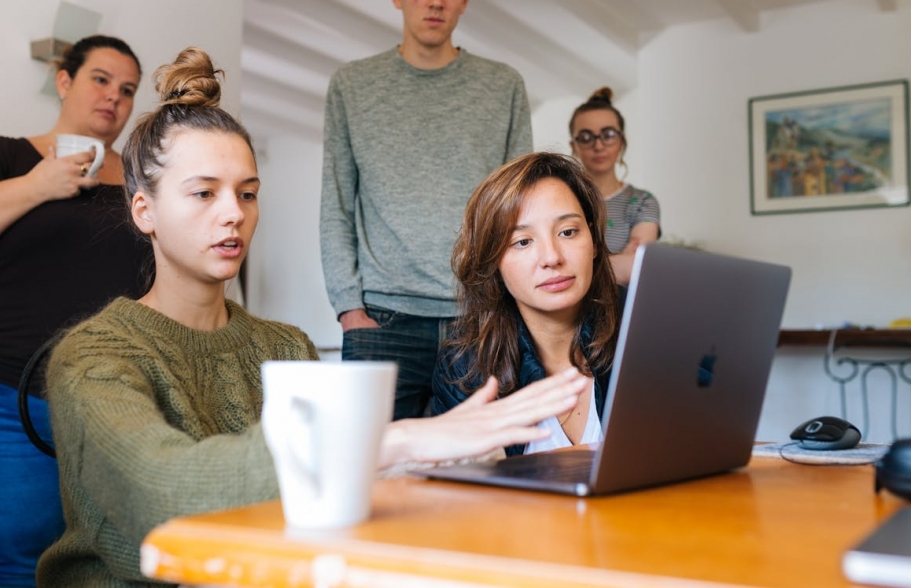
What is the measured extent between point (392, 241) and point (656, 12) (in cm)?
435

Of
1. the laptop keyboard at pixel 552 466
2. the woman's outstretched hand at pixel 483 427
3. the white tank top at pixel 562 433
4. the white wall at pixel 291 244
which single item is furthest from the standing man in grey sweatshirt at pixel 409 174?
the white wall at pixel 291 244

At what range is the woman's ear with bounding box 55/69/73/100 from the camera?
2223 millimetres

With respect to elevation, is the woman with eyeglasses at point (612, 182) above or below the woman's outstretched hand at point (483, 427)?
above

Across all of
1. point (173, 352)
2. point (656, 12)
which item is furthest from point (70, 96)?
point (656, 12)

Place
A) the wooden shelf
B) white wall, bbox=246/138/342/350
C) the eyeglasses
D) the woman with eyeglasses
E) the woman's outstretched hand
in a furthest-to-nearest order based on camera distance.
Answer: white wall, bbox=246/138/342/350 → the wooden shelf → the eyeglasses → the woman with eyeglasses → the woman's outstretched hand

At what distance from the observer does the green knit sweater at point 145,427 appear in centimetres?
77

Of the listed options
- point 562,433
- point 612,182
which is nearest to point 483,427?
point 562,433

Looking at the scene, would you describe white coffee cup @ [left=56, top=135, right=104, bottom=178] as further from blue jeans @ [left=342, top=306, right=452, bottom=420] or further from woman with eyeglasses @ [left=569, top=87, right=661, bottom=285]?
woman with eyeglasses @ [left=569, top=87, right=661, bottom=285]

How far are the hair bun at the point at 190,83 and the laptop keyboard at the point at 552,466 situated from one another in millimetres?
780

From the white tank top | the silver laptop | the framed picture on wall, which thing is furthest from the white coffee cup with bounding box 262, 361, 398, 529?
the framed picture on wall

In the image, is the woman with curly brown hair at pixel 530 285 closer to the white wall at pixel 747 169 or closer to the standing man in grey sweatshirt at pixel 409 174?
the standing man in grey sweatshirt at pixel 409 174

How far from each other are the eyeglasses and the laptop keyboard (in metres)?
2.16

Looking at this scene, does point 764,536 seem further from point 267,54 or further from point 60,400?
point 267,54

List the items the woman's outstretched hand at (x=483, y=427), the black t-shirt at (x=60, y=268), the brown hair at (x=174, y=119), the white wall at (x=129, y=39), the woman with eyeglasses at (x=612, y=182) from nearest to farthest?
the woman's outstretched hand at (x=483, y=427) → the brown hair at (x=174, y=119) → the black t-shirt at (x=60, y=268) → the white wall at (x=129, y=39) → the woman with eyeglasses at (x=612, y=182)
